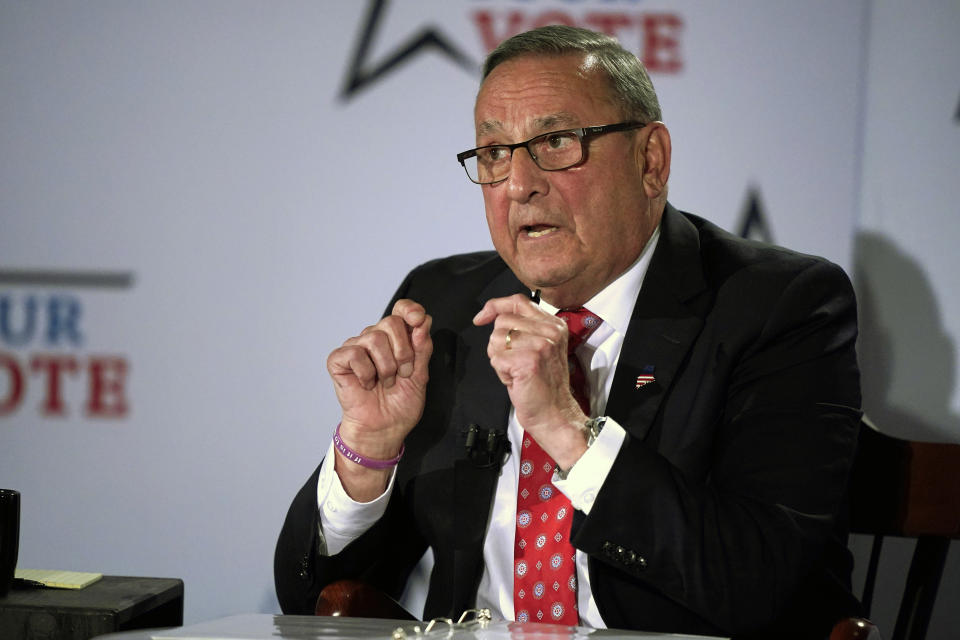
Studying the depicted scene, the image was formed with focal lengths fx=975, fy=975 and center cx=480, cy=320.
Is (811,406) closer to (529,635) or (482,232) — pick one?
(529,635)

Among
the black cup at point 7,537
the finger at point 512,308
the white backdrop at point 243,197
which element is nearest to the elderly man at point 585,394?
the finger at point 512,308

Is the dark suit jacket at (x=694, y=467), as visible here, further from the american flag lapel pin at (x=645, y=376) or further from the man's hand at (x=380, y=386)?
the man's hand at (x=380, y=386)

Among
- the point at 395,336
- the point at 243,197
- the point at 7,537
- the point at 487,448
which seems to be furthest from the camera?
the point at 243,197

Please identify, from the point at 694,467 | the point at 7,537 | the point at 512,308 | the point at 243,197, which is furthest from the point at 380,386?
the point at 243,197

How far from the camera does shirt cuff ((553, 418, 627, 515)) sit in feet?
5.30

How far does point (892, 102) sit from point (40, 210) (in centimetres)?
274

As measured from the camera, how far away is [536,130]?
197 cm

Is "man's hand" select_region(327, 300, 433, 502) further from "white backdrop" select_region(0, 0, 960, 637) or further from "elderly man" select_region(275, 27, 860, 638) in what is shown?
"white backdrop" select_region(0, 0, 960, 637)

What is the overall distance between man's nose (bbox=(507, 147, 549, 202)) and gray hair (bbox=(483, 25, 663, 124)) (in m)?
0.22

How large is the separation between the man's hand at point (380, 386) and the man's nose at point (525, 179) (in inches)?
11.8

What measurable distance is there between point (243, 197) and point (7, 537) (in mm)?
1576

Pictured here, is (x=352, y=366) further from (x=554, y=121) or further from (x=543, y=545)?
(x=554, y=121)

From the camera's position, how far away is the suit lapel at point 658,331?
1.90m

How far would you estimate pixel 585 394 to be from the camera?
1968mm
